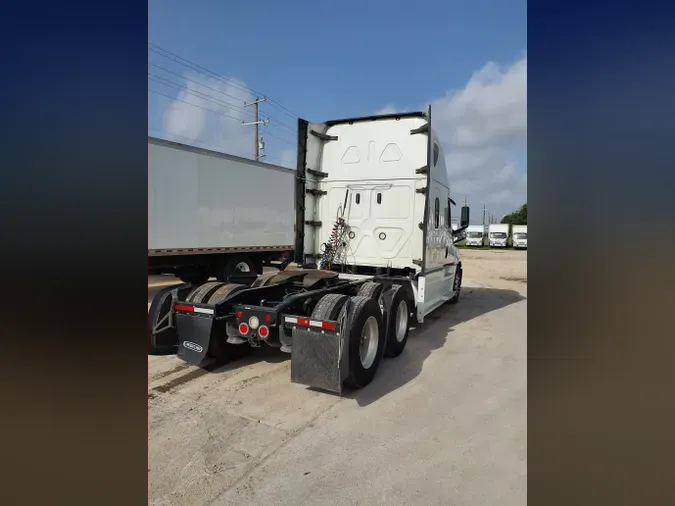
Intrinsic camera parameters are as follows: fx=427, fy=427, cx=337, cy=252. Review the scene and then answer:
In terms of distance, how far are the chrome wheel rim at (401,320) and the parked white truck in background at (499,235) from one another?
4092 centimetres

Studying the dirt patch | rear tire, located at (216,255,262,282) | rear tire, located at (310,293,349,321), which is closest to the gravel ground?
rear tire, located at (310,293,349,321)

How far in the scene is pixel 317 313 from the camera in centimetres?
449

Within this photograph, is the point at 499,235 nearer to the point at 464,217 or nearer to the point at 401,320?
the point at 464,217

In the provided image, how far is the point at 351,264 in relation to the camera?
7562 mm

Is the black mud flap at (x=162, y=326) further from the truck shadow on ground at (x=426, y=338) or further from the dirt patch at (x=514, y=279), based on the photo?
the dirt patch at (x=514, y=279)

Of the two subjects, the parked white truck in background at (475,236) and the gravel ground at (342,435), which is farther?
the parked white truck in background at (475,236)

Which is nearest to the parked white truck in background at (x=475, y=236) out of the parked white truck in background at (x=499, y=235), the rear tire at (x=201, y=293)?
the parked white truck in background at (x=499, y=235)

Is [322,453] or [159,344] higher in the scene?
[159,344]

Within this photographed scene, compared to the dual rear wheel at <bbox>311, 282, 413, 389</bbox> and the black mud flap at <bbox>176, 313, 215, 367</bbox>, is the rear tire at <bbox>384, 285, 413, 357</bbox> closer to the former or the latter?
the dual rear wheel at <bbox>311, 282, 413, 389</bbox>

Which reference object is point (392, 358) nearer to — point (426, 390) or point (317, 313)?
point (426, 390)

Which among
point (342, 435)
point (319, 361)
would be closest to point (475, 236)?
point (319, 361)

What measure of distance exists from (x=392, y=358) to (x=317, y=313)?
181cm

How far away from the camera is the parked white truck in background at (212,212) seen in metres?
9.59
